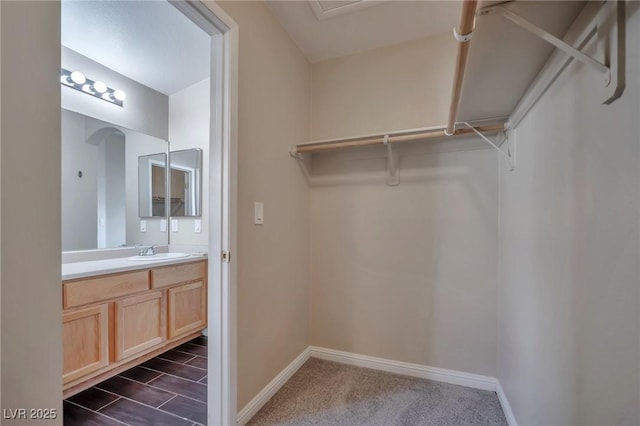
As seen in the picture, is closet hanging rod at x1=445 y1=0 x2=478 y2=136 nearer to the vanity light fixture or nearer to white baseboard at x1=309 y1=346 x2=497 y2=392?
white baseboard at x1=309 y1=346 x2=497 y2=392

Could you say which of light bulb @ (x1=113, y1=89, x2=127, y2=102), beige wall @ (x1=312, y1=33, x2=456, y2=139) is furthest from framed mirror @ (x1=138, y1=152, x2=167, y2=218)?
beige wall @ (x1=312, y1=33, x2=456, y2=139)

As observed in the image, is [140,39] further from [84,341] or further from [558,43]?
[558,43]

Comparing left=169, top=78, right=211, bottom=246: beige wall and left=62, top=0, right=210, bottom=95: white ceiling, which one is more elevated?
left=62, top=0, right=210, bottom=95: white ceiling

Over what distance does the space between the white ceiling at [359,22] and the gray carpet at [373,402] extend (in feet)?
7.82

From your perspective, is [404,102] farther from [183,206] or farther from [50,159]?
[183,206]

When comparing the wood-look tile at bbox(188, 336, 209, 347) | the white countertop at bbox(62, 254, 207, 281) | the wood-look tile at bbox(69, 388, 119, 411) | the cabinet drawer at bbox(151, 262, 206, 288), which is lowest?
the wood-look tile at bbox(188, 336, 209, 347)

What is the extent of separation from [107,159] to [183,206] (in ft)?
2.41

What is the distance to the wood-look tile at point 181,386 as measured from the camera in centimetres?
185

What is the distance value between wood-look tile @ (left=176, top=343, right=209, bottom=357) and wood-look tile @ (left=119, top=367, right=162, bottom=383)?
38 cm

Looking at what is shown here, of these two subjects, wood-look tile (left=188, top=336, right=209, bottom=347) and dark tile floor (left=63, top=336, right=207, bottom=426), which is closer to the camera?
dark tile floor (left=63, top=336, right=207, bottom=426)

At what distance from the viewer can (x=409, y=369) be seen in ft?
6.61

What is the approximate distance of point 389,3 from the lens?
170 centimetres

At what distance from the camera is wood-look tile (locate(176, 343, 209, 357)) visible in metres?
2.50

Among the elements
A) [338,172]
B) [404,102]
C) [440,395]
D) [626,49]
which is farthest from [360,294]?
[626,49]
